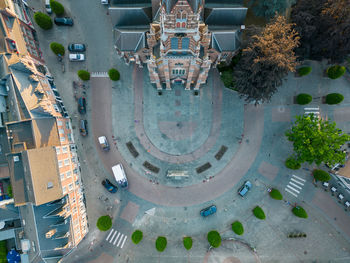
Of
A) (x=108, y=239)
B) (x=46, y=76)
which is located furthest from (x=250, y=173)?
(x=46, y=76)

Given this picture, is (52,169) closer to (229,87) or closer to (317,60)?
(229,87)

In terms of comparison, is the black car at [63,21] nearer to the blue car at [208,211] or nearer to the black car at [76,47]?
the black car at [76,47]

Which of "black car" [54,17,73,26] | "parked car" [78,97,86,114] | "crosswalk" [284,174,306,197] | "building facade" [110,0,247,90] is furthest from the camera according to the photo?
"crosswalk" [284,174,306,197]

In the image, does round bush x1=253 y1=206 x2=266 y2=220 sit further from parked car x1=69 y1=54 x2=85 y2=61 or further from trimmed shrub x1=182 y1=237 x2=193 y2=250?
parked car x1=69 y1=54 x2=85 y2=61

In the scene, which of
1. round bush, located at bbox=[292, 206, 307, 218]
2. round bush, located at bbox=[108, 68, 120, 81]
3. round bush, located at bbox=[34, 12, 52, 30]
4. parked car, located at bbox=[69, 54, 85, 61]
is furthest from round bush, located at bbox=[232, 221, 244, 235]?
round bush, located at bbox=[34, 12, 52, 30]

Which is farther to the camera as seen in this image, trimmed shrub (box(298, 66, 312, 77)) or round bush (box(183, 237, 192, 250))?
trimmed shrub (box(298, 66, 312, 77))

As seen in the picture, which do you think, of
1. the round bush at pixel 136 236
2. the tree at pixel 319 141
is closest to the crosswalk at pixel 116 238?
the round bush at pixel 136 236
